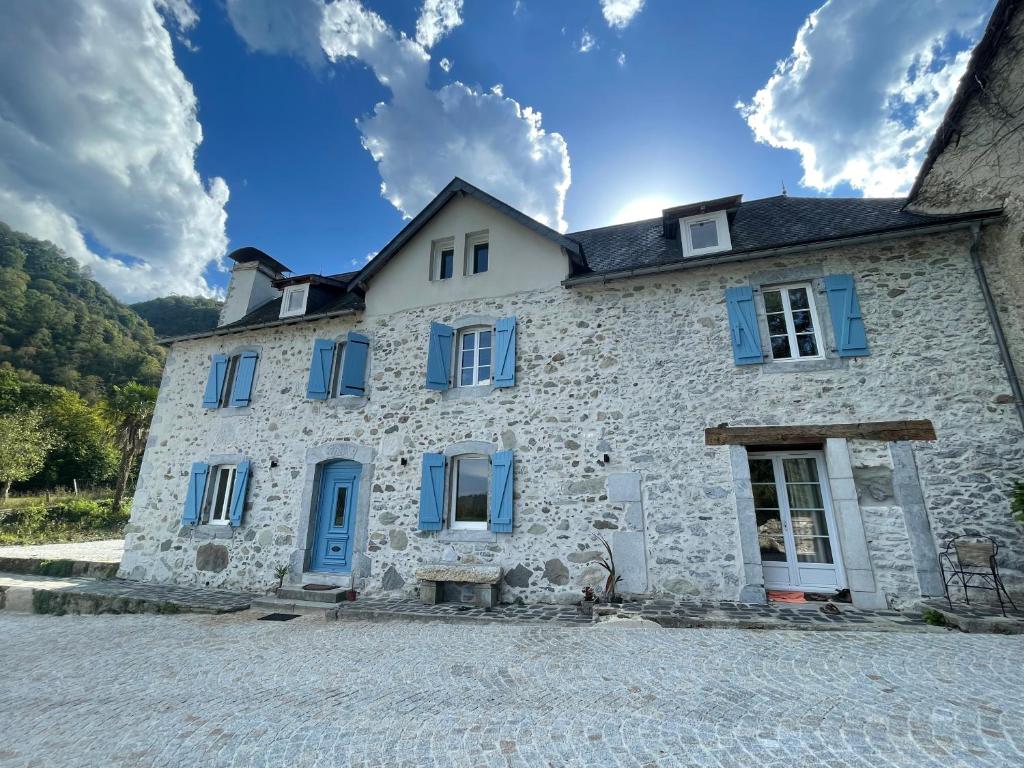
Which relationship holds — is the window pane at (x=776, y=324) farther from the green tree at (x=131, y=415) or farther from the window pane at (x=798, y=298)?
the green tree at (x=131, y=415)

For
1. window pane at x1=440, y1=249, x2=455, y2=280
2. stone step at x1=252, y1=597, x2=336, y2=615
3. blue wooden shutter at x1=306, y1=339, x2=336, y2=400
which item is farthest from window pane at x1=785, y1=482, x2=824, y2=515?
blue wooden shutter at x1=306, y1=339, x2=336, y2=400

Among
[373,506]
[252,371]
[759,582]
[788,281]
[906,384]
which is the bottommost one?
[759,582]

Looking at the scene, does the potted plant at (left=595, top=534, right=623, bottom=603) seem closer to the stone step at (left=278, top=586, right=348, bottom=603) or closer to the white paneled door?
the white paneled door

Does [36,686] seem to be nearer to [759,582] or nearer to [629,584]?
[629,584]

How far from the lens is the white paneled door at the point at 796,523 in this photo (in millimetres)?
5832

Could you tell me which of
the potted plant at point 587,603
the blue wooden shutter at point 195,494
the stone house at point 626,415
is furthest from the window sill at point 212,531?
the potted plant at point 587,603

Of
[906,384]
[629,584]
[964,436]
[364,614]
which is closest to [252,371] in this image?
[364,614]

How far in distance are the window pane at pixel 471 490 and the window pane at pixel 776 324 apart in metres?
4.74

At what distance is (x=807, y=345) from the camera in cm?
623

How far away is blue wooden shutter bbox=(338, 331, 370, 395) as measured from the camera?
7.97 m

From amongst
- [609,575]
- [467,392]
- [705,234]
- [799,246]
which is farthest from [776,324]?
[467,392]

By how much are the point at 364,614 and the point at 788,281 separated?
25.1ft

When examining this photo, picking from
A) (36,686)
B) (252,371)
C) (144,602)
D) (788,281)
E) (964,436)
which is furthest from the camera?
(252,371)

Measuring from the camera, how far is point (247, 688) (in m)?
3.61
